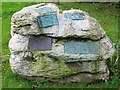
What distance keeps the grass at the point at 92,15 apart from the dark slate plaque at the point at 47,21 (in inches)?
47.7

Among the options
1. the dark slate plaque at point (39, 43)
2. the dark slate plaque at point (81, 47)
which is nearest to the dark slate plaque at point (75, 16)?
the dark slate plaque at point (81, 47)

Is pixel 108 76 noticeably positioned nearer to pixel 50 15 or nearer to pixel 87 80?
pixel 87 80

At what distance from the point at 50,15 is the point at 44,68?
110cm

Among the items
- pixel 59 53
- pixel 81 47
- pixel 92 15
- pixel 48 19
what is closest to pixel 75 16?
pixel 48 19

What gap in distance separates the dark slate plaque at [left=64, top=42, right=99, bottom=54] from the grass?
2.26 feet

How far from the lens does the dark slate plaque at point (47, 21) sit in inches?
322

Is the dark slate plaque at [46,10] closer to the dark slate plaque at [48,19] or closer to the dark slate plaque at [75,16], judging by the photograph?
the dark slate plaque at [48,19]

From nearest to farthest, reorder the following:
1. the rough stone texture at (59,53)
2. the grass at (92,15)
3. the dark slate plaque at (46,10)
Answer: the rough stone texture at (59,53)
the grass at (92,15)
the dark slate plaque at (46,10)

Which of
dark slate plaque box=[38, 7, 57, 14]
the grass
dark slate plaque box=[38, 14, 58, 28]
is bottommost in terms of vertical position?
the grass

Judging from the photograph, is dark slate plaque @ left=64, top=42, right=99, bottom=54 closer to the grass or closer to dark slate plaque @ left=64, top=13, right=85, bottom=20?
dark slate plaque @ left=64, top=13, right=85, bottom=20

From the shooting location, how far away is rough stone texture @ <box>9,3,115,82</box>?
8.09 m

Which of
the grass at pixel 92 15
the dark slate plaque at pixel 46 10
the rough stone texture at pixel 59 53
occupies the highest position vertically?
the dark slate plaque at pixel 46 10

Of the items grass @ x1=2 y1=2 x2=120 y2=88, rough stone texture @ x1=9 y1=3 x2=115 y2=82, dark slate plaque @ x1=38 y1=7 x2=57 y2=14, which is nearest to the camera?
rough stone texture @ x1=9 y1=3 x2=115 y2=82

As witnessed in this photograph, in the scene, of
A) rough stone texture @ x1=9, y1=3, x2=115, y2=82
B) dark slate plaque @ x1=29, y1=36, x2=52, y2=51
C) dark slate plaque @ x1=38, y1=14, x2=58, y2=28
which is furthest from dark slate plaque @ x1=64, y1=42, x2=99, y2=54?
dark slate plaque @ x1=38, y1=14, x2=58, y2=28
